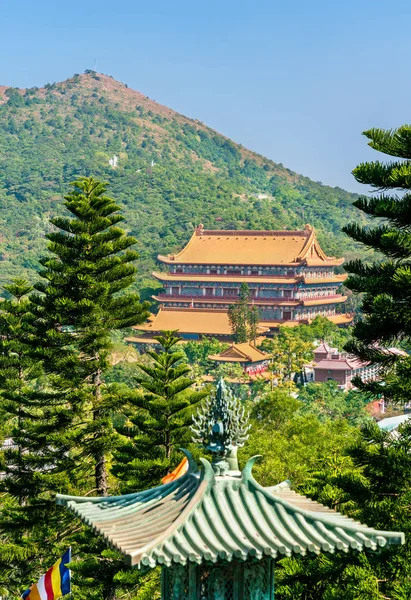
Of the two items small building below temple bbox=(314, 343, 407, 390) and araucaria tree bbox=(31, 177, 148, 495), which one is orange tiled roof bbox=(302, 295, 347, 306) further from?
araucaria tree bbox=(31, 177, 148, 495)

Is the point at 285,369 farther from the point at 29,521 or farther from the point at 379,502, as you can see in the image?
the point at 379,502

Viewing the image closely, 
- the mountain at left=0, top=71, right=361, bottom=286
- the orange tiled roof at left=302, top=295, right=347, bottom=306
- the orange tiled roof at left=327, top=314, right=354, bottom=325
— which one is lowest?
the orange tiled roof at left=327, top=314, right=354, bottom=325

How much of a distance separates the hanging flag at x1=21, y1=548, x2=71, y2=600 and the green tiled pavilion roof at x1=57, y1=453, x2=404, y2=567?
31.2 ft

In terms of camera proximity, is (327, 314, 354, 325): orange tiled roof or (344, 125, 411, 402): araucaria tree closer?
(344, 125, 411, 402): araucaria tree

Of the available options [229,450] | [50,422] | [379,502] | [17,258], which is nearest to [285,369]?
[50,422]

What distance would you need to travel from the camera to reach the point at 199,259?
88938 mm

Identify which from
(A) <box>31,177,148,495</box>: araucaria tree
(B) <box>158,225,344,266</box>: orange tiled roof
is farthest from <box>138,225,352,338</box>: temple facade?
(A) <box>31,177,148,495</box>: araucaria tree

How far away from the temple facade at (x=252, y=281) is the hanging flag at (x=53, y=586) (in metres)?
59.6

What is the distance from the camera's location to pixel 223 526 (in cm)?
863

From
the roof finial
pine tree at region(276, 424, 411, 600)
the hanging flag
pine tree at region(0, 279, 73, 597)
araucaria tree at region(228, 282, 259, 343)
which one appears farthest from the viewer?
araucaria tree at region(228, 282, 259, 343)

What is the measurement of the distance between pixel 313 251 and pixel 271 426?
54350mm

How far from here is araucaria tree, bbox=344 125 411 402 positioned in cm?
1603

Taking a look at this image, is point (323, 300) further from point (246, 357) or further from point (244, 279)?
point (246, 357)

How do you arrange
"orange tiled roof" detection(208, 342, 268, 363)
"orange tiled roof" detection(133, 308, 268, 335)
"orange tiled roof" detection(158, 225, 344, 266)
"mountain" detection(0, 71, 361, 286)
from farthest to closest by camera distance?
1. "mountain" detection(0, 71, 361, 286)
2. "orange tiled roof" detection(158, 225, 344, 266)
3. "orange tiled roof" detection(133, 308, 268, 335)
4. "orange tiled roof" detection(208, 342, 268, 363)
